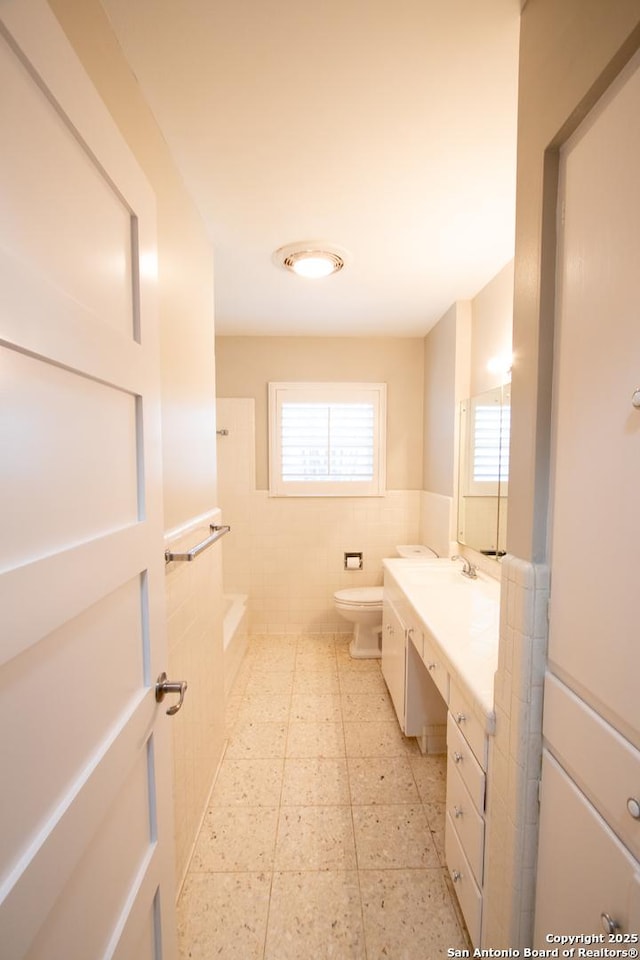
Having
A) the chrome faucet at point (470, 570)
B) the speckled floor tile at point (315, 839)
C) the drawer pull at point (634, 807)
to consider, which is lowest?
the speckled floor tile at point (315, 839)

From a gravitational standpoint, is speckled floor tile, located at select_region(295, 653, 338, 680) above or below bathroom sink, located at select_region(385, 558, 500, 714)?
below

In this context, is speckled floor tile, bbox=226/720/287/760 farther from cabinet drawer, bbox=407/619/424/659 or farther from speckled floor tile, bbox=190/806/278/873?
cabinet drawer, bbox=407/619/424/659

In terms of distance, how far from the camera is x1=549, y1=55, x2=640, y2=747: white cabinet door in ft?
1.95

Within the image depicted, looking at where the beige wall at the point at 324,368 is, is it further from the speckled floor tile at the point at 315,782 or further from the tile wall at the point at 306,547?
the speckled floor tile at the point at 315,782

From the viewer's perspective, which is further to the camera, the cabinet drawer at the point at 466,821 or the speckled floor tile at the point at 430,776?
the speckled floor tile at the point at 430,776

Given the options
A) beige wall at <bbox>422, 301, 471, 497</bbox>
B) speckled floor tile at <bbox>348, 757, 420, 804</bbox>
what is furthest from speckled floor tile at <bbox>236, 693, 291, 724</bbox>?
beige wall at <bbox>422, 301, 471, 497</bbox>

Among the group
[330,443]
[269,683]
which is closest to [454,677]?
[269,683]

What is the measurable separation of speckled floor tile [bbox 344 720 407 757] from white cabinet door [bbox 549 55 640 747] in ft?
4.79

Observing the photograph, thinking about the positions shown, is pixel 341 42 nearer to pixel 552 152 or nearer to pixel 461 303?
pixel 552 152

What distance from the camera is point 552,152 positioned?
2.53 ft

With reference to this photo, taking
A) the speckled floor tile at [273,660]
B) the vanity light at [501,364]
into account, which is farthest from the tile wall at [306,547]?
the vanity light at [501,364]

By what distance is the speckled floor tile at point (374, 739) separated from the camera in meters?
1.86

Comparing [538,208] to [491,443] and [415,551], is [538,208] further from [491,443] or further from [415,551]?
[415,551]

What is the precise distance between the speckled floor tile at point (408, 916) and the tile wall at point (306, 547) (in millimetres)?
1842
